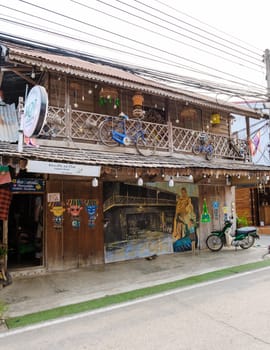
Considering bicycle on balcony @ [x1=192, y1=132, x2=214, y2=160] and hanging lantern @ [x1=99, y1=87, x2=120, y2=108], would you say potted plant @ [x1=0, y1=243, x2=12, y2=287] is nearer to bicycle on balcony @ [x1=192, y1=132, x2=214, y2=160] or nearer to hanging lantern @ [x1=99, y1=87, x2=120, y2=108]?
hanging lantern @ [x1=99, y1=87, x2=120, y2=108]

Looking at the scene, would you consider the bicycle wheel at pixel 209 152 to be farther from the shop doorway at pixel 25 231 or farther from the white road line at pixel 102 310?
the shop doorway at pixel 25 231

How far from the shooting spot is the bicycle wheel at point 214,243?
10695 mm

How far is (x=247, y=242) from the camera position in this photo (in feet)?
36.3

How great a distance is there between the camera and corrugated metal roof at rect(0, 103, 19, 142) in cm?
810

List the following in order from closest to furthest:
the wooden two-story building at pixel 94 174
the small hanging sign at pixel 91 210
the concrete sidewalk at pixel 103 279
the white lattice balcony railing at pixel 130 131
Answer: the concrete sidewalk at pixel 103 279
the wooden two-story building at pixel 94 174
the white lattice balcony railing at pixel 130 131
the small hanging sign at pixel 91 210

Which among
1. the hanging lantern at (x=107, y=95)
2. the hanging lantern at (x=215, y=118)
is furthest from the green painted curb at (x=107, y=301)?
the hanging lantern at (x=215, y=118)

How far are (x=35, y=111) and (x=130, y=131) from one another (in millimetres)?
4434

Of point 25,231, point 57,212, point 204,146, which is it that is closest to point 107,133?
point 57,212

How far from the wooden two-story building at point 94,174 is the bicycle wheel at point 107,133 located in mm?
44

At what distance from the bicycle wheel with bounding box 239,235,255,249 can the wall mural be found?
1900 mm

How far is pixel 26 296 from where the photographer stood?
5879 mm

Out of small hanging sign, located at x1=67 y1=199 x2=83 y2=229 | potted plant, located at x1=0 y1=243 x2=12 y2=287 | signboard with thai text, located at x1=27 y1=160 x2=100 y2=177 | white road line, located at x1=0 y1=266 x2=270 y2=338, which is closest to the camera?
white road line, located at x1=0 y1=266 x2=270 y2=338

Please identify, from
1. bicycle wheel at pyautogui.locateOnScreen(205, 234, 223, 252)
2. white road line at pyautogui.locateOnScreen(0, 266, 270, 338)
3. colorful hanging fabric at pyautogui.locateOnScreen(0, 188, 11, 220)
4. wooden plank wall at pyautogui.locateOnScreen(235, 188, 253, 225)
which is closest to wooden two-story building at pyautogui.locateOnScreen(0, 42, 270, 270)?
colorful hanging fabric at pyautogui.locateOnScreen(0, 188, 11, 220)

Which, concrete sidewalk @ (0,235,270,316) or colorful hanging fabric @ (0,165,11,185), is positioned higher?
colorful hanging fabric @ (0,165,11,185)
